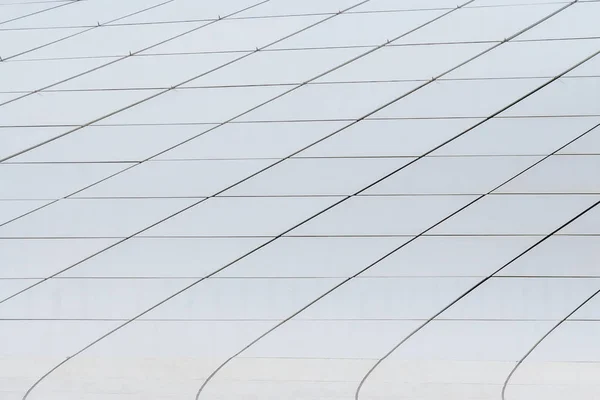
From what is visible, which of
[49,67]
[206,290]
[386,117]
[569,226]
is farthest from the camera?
[49,67]

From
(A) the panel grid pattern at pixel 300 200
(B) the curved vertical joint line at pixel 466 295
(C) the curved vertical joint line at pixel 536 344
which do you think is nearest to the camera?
(C) the curved vertical joint line at pixel 536 344

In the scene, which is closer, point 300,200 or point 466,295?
point 466,295

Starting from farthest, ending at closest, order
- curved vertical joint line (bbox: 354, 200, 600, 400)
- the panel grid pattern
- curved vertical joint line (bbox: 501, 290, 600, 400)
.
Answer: the panel grid pattern → curved vertical joint line (bbox: 354, 200, 600, 400) → curved vertical joint line (bbox: 501, 290, 600, 400)

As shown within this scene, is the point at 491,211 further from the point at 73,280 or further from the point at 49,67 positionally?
the point at 49,67

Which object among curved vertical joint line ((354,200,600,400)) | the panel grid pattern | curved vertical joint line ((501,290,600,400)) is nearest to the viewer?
curved vertical joint line ((501,290,600,400))

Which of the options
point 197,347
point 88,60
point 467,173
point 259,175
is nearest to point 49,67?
point 88,60

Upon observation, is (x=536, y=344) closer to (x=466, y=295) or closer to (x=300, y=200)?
(x=466, y=295)

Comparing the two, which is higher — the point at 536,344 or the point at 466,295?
the point at 466,295

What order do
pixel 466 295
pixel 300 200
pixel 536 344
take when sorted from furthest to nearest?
pixel 300 200 < pixel 466 295 < pixel 536 344

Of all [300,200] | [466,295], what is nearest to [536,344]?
[466,295]

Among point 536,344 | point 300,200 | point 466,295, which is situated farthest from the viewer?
point 300,200

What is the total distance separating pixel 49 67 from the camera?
26.8ft

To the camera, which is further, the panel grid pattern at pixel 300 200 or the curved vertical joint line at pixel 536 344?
the panel grid pattern at pixel 300 200

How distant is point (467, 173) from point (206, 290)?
1863mm
